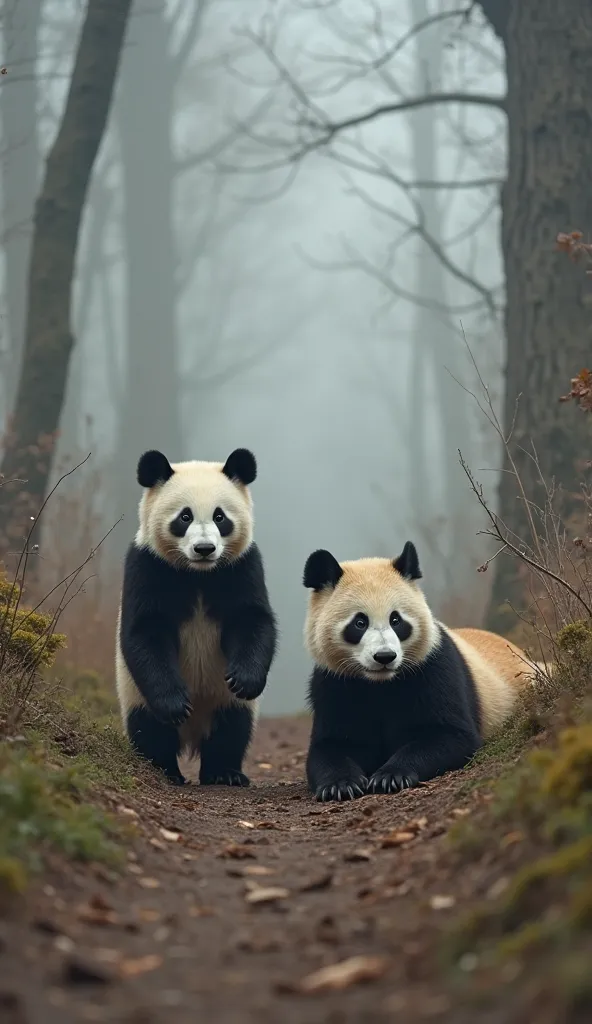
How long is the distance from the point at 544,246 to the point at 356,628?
5.31 metres

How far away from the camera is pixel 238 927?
336 centimetres

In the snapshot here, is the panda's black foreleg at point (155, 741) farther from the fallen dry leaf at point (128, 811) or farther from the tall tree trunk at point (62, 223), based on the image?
the tall tree trunk at point (62, 223)

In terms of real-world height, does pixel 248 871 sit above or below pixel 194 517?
below

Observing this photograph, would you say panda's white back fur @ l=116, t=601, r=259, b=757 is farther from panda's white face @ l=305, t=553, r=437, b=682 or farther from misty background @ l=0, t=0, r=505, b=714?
misty background @ l=0, t=0, r=505, b=714

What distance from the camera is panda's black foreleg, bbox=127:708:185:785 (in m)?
6.89

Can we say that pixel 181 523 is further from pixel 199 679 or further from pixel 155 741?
pixel 155 741

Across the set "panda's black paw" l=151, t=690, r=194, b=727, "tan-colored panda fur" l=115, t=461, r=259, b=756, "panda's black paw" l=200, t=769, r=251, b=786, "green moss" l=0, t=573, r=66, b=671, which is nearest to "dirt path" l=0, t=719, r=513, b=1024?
"green moss" l=0, t=573, r=66, b=671

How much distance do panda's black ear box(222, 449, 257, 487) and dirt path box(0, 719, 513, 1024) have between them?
244 centimetres

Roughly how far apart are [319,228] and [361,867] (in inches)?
2261

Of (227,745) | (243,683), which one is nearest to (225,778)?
(227,745)

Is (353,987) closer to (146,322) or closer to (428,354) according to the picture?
(146,322)

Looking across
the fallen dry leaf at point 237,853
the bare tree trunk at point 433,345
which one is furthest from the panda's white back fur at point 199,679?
the bare tree trunk at point 433,345

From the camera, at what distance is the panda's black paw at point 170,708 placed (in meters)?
6.60

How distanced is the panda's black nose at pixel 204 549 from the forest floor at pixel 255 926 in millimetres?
1636
